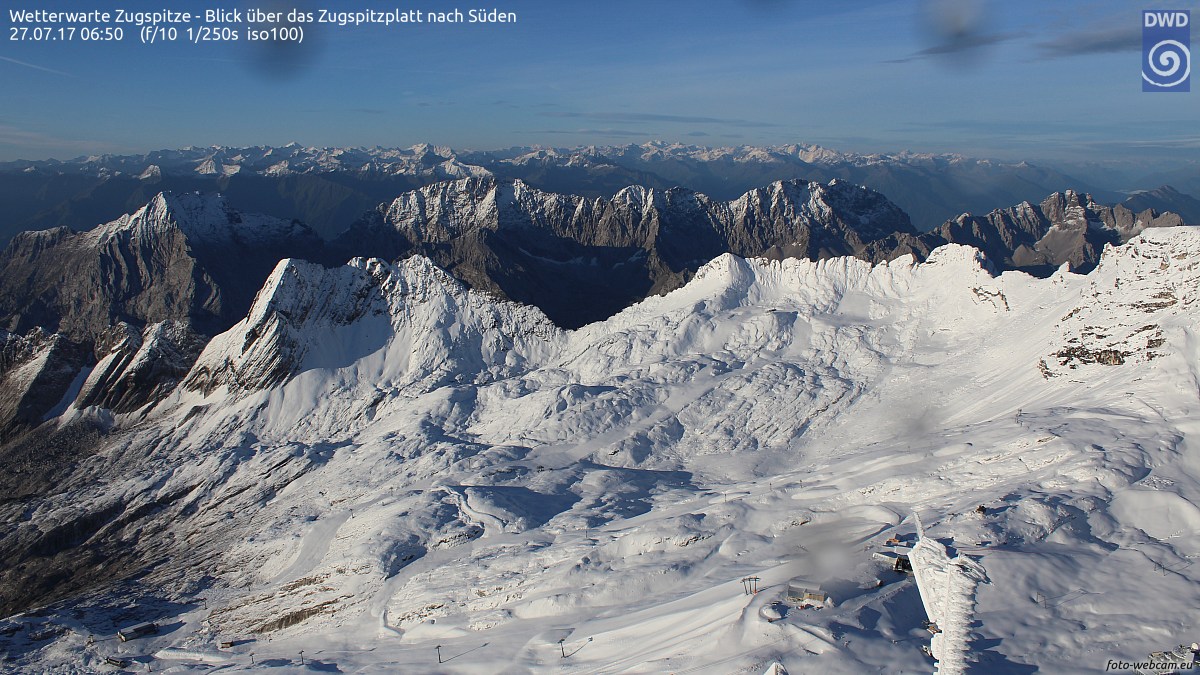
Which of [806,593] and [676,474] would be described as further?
[676,474]

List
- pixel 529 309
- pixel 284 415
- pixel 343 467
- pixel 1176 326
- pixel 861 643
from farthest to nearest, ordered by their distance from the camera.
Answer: pixel 529 309 → pixel 284 415 → pixel 343 467 → pixel 1176 326 → pixel 861 643

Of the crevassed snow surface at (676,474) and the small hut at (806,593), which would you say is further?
the crevassed snow surface at (676,474)

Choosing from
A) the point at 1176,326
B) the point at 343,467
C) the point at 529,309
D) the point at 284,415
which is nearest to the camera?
the point at 1176,326

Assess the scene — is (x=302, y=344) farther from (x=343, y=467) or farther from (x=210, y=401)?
(x=343, y=467)

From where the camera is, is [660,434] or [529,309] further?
[529,309]

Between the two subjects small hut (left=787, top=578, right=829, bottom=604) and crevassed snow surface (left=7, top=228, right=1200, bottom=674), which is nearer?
small hut (left=787, top=578, right=829, bottom=604)

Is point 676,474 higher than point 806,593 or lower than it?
lower

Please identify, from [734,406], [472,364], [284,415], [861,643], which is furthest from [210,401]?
[861,643]

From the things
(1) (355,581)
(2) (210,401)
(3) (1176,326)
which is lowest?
(1) (355,581)
